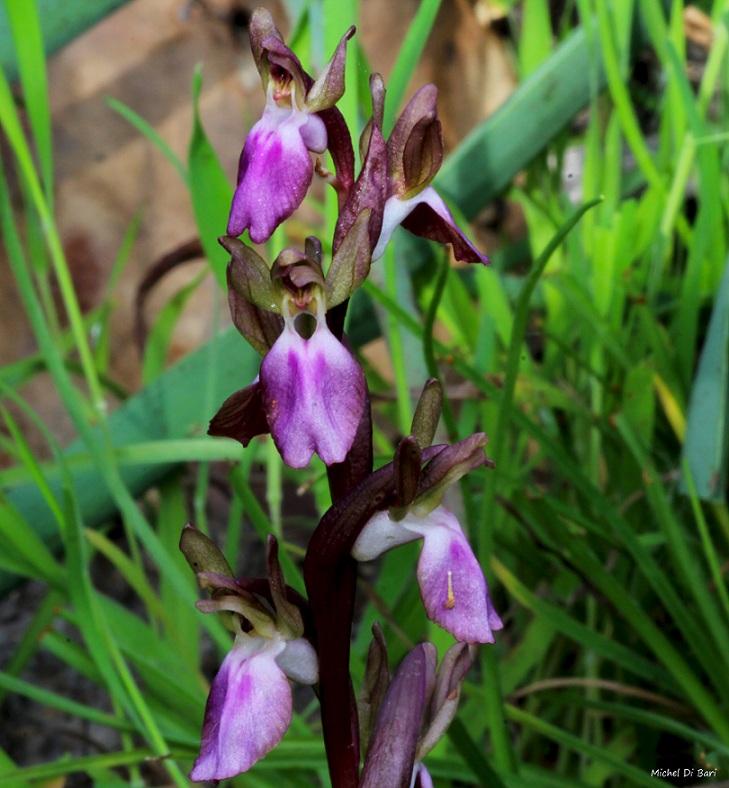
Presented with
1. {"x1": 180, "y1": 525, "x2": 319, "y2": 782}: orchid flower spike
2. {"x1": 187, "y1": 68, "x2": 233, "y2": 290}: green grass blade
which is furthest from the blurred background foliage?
{"x1": 180, "y1": 525, "x2": 319, "y2": 782}: orchid flower spike

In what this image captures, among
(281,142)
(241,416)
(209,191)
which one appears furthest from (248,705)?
(209,191)

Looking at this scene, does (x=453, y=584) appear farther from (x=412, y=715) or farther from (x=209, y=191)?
(x=209, y=191)

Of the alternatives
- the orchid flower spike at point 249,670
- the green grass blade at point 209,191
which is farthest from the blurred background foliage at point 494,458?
the orchid flower spike at point 249,670

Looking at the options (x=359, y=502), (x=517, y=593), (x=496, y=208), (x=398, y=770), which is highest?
(x=359, y=502)

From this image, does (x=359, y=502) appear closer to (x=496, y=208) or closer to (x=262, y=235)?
(x=262, y=235)

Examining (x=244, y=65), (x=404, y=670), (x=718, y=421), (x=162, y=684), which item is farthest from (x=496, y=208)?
(x=404, y=670)

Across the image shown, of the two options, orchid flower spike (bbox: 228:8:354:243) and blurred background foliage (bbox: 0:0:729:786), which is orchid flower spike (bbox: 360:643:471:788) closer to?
blurred background foliage (bbox: 0:0:729:786)
